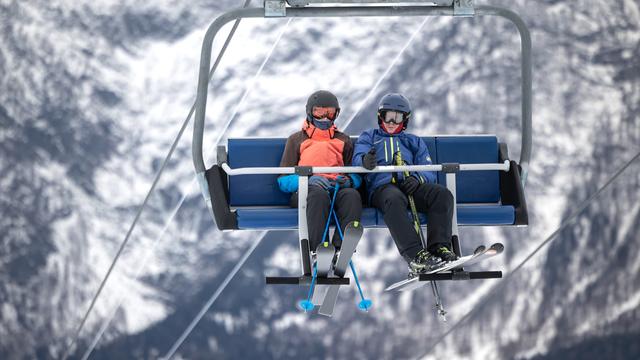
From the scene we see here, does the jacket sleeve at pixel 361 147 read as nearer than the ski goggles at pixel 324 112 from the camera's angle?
Yes

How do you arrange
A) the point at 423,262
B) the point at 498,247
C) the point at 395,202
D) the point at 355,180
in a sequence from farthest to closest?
1. the point at 355,180
2. the point at 395,202
3. the point at 423,262
4. the point at 498,247

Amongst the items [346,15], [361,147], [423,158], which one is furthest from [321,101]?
[346,15]

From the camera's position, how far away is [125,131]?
8.64 metres

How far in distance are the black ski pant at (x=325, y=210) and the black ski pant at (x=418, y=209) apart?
0.41ft

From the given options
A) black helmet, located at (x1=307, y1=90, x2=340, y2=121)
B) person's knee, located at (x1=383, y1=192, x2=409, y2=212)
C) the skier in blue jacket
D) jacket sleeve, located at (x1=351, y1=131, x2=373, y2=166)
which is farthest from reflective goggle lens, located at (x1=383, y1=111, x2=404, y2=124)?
person's knee, located at (x1=383, y1=192, x2=409, y2=212)

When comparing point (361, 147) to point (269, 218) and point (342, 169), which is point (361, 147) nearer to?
point (342, 169)

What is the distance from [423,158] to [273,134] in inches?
162

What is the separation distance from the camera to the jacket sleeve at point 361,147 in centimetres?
456

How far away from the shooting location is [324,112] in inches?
186

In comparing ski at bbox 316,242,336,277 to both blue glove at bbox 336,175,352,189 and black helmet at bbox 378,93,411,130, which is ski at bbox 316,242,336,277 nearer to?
blue glove at bbox 336,175,352,189

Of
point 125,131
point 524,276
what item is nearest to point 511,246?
point 524,276

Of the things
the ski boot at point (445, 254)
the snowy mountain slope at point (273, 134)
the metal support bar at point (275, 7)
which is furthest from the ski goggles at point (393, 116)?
the snowy mountain slope at point (273, 134)

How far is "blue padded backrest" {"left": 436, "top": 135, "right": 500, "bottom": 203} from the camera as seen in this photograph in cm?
491

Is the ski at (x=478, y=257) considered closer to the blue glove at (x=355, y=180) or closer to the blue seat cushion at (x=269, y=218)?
the blue seat cushion at (x=269, y=218)
